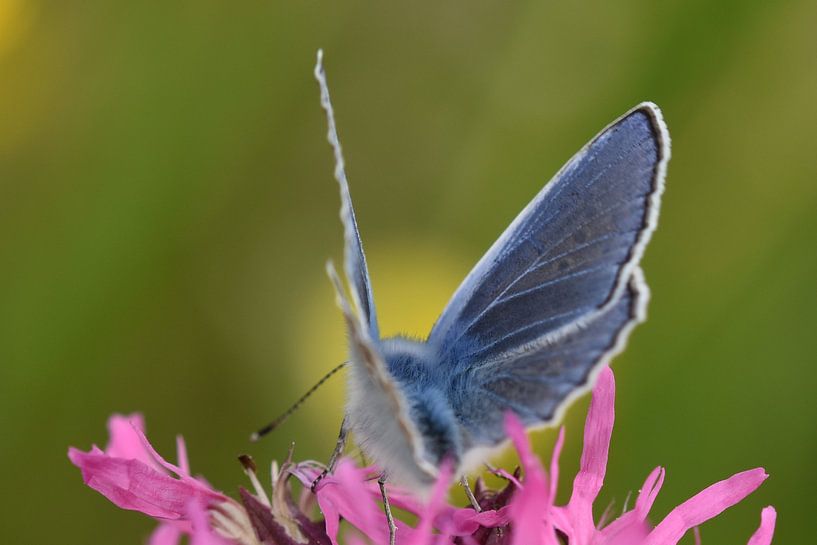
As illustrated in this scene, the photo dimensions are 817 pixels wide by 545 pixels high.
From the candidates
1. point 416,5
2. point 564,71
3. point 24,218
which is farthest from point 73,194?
point 564,71

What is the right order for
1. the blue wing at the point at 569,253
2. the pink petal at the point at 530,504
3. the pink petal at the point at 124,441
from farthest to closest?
the pink petal at the point at 124,441 < the blue wing at the point at 569,253 < the pink petal at the point at 530,504

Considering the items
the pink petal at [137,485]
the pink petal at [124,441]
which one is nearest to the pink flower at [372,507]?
the pink petal at [137,485]

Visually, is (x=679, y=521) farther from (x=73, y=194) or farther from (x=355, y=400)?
(x=73, y=194)

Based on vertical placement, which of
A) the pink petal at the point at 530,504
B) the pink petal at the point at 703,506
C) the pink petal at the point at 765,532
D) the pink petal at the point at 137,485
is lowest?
the pink petal at the point at 765,532

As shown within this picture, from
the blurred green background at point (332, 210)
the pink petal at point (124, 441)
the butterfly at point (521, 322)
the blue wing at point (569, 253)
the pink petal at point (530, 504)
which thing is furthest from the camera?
the blurred green background at point (332, 210)

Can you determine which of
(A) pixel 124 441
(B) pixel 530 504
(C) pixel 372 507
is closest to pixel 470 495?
(C) pixel 372 507

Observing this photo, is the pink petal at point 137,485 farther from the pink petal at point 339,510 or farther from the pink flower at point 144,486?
the pink petal at point 339,510

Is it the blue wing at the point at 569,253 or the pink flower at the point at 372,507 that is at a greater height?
the blue wing at the point at 569,253
